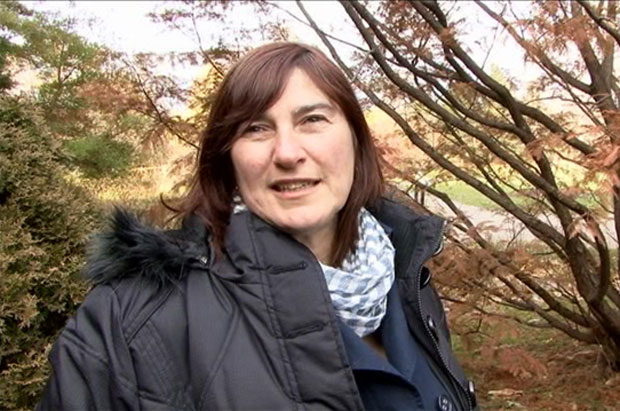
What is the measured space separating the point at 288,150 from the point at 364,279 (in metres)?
0.35

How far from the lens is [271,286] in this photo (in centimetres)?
134

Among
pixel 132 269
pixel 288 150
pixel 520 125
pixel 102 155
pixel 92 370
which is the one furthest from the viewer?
pixel 102 155

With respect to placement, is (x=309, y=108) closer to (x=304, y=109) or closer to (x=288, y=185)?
(x=304, y=109)

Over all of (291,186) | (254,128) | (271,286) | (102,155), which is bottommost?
(271,286)

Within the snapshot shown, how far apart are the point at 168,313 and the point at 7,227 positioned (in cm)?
79

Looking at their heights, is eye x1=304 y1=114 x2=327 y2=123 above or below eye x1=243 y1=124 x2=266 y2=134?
above

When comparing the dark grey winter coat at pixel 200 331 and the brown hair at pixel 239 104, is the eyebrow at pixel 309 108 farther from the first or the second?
the dark grey winter coat at pixel 200 331

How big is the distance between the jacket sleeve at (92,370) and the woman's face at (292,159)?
1.39ft

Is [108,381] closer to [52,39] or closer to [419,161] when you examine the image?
[419,161]

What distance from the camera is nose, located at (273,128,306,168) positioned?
148cm

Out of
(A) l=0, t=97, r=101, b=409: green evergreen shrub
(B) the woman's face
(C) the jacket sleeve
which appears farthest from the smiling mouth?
(A) l=0, t=97, r=101, b=409: green evergreen shrub

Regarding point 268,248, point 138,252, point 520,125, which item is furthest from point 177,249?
point 520,125

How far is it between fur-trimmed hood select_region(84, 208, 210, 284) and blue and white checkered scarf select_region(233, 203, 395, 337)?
17cm

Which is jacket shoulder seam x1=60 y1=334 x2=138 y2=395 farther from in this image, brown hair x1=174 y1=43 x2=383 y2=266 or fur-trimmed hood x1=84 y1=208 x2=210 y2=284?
brown hair x1=174 y1=43 x2=383 y2=266
